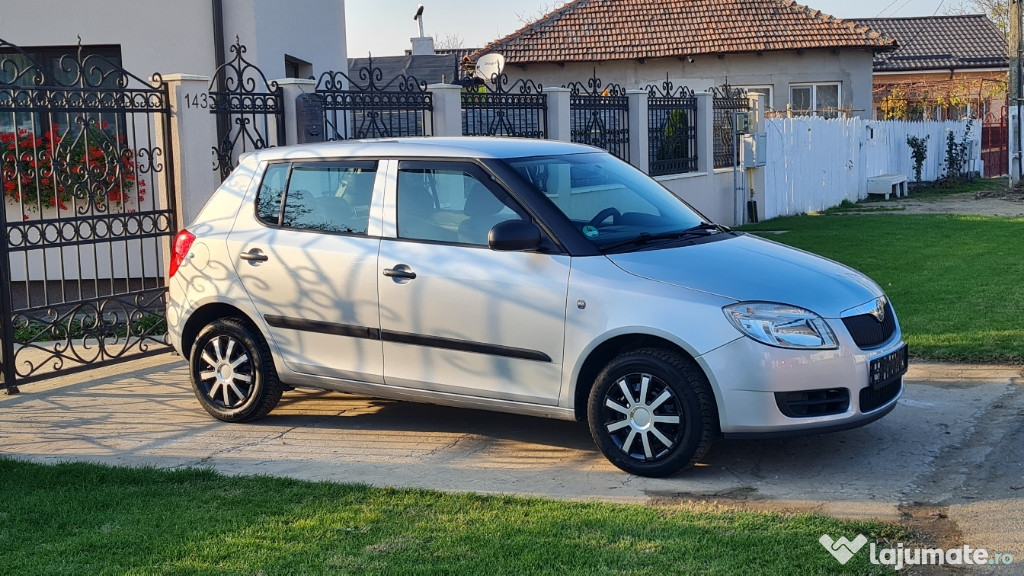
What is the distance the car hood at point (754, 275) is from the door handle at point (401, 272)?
3.90ft

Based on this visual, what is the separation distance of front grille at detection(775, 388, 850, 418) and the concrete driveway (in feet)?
1.26

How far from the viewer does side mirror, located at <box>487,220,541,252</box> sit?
615cm

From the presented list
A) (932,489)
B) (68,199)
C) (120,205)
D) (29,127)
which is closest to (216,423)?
(120,205)

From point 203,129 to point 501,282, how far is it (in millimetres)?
4553

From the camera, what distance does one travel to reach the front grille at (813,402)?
18.8 ft

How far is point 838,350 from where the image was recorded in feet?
19.0

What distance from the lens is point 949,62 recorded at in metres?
48.0

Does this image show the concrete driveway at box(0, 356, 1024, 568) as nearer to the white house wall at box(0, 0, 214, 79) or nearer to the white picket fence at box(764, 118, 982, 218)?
the white house wall at box(0, 0, 214, 79)

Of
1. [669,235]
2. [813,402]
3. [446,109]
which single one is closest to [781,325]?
[813,402]

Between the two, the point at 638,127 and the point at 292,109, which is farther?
the point at 638,127

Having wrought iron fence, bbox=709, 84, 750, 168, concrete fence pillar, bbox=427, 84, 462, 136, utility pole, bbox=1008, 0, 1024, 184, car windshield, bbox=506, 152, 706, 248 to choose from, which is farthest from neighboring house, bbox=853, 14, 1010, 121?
car windshield, bbox=506, 152, 706, 248

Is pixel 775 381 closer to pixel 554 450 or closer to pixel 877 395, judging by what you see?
pixel 877 395

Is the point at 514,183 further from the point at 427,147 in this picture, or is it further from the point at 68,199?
the point at 68,199

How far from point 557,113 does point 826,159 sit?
11.5 metres
